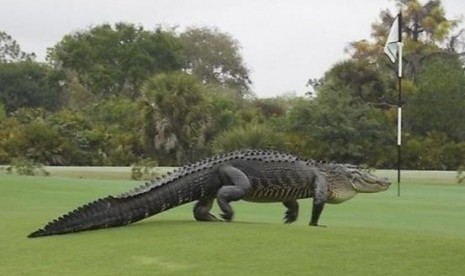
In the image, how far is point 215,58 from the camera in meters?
76.1

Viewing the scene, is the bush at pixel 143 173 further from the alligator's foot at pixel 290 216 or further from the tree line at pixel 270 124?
the alligator's foot at pixel 290 216

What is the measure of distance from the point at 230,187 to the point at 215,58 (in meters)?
67.4

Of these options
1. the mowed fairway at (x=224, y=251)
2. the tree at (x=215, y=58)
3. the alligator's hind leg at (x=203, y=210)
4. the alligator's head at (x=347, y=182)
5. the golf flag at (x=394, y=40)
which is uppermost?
the tree at (x=215, y=58)

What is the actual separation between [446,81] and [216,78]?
1520 inches

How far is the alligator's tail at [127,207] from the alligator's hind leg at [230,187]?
0.24 meters

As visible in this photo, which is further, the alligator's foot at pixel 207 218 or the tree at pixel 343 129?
the tree at pixel 343 129

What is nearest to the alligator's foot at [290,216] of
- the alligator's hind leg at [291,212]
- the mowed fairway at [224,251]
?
the alligator's hind leg at [291,212]

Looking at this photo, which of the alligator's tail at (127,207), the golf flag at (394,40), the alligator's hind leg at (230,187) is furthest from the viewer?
the golf flag at (394,40)

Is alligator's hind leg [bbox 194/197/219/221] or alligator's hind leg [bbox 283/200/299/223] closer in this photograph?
alligator's hind leg [bbox 194/197/219/221]

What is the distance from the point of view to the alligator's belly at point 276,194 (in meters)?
9.32

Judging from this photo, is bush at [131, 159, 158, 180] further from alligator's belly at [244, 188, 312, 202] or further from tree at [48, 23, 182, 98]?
tree at [48, 23, 182, 98]

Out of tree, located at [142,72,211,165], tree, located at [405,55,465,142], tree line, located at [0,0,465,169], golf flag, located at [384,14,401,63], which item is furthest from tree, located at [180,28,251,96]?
golf flag, located at [384,14,401,63]

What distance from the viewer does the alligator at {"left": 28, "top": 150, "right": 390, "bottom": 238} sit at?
8.92 meters

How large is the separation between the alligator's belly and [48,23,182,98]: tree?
158 feet
